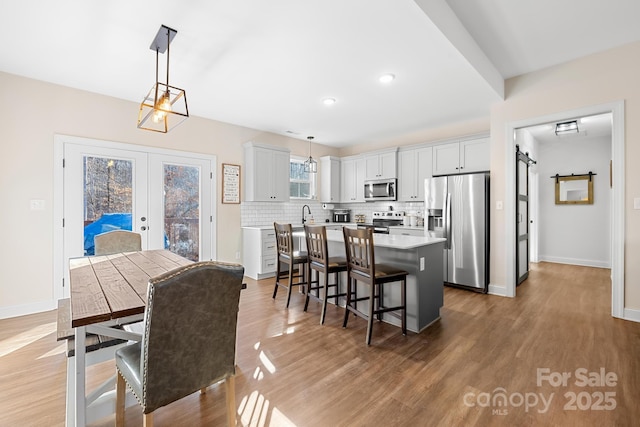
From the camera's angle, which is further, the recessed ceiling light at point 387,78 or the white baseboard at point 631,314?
the recessed ceiling light at point 387,78

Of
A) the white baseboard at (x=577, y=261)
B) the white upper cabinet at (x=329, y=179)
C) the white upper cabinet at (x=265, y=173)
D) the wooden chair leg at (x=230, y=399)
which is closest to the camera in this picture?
the wooden chair leg at (x=230, y=399)

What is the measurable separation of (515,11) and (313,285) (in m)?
3.52

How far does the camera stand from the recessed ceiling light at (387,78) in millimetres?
3193

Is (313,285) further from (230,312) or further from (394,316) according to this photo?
(230,312)

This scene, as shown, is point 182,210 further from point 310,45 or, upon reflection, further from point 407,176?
point 407,176

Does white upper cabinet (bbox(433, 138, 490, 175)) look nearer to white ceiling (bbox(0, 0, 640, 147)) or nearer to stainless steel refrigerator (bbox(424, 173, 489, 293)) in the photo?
stainless steel refrigerator (bbox(424, 173, 489, 293))

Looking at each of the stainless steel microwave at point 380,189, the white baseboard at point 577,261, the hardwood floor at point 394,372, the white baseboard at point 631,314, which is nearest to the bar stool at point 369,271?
the hardwood floor at point 394,372

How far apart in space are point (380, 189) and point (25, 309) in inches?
216

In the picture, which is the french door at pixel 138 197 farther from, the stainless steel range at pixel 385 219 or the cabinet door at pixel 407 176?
the cabinet door at pixel 407 176

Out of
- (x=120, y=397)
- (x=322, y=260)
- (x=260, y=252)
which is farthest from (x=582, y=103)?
(x=120, y=397)

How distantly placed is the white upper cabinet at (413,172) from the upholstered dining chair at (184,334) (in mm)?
4653

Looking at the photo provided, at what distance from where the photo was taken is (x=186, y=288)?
1.15 m

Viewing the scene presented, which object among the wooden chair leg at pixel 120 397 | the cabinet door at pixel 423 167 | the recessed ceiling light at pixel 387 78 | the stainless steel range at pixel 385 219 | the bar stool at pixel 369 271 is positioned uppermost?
the recessed ceiling light at pixel 387 78

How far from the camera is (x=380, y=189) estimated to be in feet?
19.2
